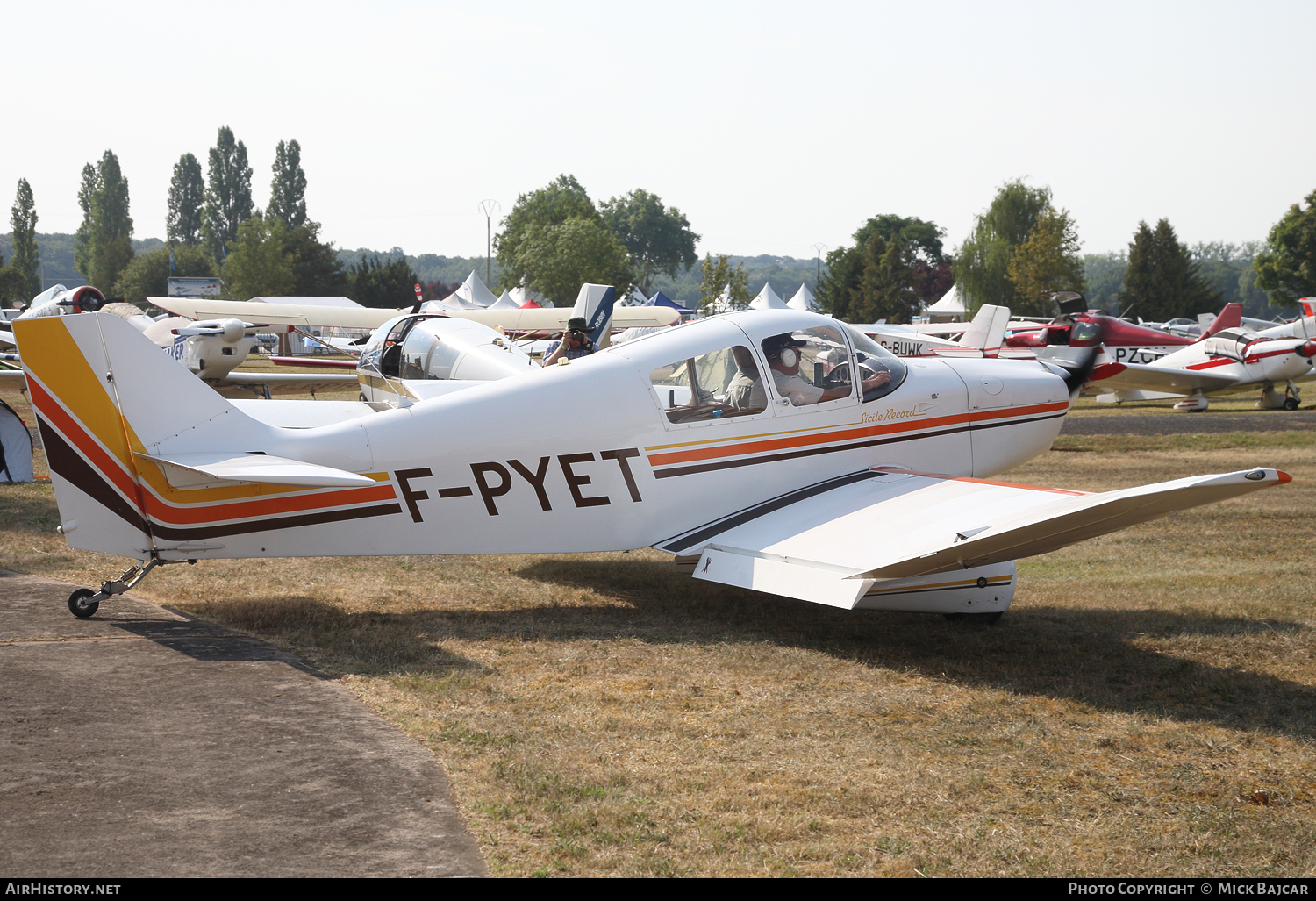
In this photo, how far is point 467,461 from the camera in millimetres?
6625

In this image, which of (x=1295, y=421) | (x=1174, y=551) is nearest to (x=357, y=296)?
(x=1295, y=421)

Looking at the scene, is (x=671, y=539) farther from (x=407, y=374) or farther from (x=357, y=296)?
(x=357, y=296)

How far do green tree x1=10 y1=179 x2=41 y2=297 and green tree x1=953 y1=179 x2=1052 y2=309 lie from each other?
264 feet

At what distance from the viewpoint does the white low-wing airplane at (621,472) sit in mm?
5980

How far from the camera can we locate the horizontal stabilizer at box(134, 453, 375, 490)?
18.6 ft

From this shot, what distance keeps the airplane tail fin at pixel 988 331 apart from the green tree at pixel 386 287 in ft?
233

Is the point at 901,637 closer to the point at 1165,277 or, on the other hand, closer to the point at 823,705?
the point at 823,705

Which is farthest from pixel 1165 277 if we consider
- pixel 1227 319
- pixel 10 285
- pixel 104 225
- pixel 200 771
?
pixel 104 225

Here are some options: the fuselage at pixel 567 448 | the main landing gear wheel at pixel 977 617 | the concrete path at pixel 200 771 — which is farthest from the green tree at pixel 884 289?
the concrete path at pixel 200 771

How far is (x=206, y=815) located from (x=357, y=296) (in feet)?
305

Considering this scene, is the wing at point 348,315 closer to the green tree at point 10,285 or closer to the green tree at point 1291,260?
the green tree at point 10,285

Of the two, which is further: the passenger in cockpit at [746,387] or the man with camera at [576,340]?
the man with camera at [576,340]

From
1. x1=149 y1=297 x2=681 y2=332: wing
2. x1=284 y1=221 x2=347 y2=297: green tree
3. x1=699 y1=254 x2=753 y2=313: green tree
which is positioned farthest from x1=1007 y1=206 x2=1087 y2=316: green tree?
x1=284 y1=221 x2=347 y2=297: green tree

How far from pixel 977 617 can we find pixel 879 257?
80.2m
